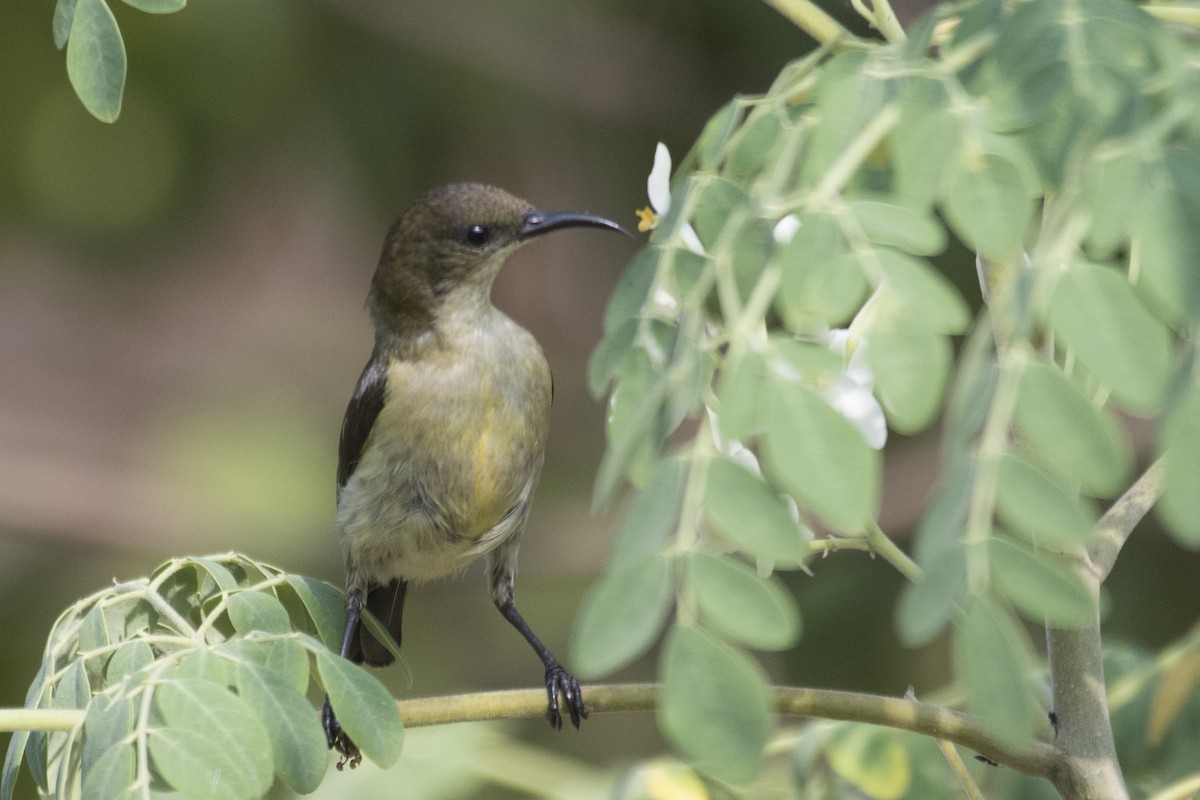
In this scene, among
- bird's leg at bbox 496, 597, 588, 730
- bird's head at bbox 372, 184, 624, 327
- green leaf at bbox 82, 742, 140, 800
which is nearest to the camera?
green leaf at bbox 82, 742, 140, 800

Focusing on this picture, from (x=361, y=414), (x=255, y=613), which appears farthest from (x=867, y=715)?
(x=361, y=414)

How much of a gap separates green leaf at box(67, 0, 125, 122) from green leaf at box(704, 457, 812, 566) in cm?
86

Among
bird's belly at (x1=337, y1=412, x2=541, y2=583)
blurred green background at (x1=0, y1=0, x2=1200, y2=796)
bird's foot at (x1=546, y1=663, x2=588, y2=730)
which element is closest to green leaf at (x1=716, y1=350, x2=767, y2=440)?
bird's foot at (x1=546, y1=663, x2=588, y2=730)

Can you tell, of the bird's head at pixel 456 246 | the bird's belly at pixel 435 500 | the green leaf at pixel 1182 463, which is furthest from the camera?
the bird's head at pixel 456 246

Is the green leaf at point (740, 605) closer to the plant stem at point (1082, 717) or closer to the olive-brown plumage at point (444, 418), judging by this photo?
the plant stem at point (1082, 717)

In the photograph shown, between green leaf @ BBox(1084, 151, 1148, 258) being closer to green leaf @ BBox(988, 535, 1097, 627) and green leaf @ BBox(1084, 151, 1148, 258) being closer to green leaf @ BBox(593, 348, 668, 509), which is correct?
green leaf @ BBox(988, 535, 1097, 627)

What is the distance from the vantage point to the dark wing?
9.19 feet

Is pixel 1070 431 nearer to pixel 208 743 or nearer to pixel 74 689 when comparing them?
pixel 208 743

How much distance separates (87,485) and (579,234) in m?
2.29

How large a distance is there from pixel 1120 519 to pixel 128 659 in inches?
41.2

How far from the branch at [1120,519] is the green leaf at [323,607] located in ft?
3.23

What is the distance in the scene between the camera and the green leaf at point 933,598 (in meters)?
0.96

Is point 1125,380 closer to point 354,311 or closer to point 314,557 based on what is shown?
point 314,557

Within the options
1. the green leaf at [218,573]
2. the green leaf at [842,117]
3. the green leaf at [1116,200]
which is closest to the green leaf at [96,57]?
the green leaf at [218,573]
